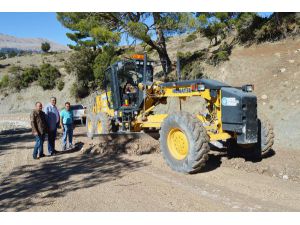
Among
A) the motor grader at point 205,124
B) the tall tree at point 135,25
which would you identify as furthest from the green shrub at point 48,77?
the motor grader at point 205,124

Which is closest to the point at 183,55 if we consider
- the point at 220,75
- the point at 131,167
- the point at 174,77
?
the point at 174,77

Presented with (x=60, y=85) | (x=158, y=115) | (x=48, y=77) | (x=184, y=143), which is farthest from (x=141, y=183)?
(x=48, y=77)

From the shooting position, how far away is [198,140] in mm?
6473

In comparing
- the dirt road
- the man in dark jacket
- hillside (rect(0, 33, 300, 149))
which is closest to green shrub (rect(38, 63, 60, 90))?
hillside (rect(0, 33, 300, 149))

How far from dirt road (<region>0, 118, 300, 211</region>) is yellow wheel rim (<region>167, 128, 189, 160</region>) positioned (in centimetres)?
41

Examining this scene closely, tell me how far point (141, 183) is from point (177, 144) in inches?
55.0

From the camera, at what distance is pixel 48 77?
4259cm

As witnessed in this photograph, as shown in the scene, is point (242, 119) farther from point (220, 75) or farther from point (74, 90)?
point (74, 90)

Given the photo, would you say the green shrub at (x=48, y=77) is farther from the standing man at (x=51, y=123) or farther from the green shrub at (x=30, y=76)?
the standing man at (x=51, y=123)

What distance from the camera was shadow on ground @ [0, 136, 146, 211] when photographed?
18.3 feet

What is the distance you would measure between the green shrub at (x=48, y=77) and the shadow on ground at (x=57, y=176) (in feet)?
113

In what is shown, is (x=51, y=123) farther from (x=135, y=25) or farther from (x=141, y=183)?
(x=135, y=25)

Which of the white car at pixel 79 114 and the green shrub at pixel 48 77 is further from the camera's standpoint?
the green shrub at pixel 48 77

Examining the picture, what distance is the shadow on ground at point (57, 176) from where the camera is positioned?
5.58 m
